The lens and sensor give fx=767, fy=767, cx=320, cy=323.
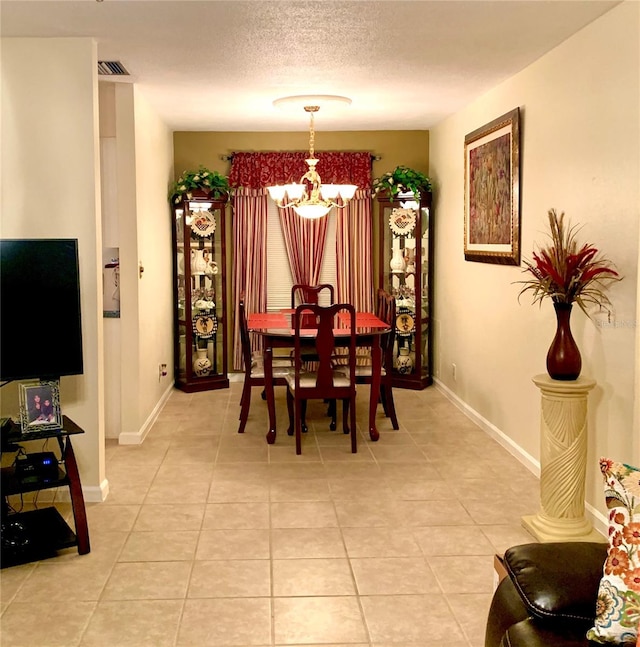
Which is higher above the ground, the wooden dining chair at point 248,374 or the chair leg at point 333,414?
the wooden dining chair at point 248,374

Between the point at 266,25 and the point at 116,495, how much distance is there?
8.76 ft

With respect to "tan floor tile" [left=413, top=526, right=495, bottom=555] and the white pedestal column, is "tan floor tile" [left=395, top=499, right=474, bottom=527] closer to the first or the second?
"tan floor tile" [left=413, top=526, right=495, bottom=555]

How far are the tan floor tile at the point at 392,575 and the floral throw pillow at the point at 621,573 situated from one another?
141cm

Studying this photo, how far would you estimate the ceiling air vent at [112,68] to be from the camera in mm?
4590

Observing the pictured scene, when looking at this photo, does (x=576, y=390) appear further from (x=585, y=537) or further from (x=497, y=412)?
(x=497, y=412)

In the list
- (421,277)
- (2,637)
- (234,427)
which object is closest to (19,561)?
(2,637)

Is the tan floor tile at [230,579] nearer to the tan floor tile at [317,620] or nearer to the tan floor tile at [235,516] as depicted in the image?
the tan floor tile at [317,620]

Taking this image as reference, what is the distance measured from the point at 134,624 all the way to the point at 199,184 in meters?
4.79

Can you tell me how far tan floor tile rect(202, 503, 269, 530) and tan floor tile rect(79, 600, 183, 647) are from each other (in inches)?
33.4

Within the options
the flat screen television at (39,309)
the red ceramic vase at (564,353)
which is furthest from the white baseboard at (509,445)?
the flat screen television at (39,309)

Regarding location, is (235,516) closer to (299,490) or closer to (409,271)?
(299,490)

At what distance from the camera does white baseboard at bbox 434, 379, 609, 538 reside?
3773 millimetres

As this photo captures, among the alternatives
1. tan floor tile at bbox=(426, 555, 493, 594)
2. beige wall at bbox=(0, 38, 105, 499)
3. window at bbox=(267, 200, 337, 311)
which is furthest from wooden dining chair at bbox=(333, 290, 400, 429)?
beige wall at bbox=(0, 38, 105, 499)

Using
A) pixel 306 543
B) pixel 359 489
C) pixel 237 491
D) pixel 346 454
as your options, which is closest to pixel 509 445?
pixel 346 454
